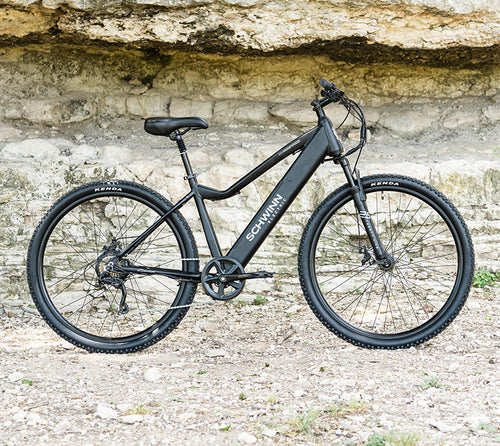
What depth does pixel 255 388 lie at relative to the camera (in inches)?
112

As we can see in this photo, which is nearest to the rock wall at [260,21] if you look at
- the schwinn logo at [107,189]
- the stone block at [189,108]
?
the stone block at [189,108]

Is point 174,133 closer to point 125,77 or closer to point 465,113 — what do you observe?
point 125,77

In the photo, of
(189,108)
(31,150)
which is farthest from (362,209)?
(31,150)

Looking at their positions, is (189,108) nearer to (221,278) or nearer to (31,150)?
(31,150)

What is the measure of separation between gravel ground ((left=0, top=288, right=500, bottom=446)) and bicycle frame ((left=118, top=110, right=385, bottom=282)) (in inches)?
20.7

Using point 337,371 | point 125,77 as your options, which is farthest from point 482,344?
point 125,77

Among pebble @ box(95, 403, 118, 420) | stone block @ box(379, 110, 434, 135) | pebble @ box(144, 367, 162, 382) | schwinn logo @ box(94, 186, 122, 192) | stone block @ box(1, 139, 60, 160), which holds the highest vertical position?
stone block @ box(379, 110, 434, 135)

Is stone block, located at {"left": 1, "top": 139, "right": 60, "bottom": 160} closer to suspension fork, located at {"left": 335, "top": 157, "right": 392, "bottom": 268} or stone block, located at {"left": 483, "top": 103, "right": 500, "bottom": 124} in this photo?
suspension fork, located at {"left": 335, "top": 157, "right": 392, "bottom": 268}

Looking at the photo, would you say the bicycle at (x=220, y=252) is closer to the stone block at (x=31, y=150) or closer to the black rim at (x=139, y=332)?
the black rim at (x=139, y=332)

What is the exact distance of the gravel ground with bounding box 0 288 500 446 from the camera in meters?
2.39

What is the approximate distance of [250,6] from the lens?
377 cm

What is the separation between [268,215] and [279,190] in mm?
145

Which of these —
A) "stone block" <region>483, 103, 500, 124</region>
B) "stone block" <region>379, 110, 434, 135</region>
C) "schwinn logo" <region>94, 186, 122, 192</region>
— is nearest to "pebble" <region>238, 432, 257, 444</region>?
"schwinn logo" <region>94, 186, 122, 192</region>

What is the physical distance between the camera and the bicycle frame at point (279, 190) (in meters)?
3.23
